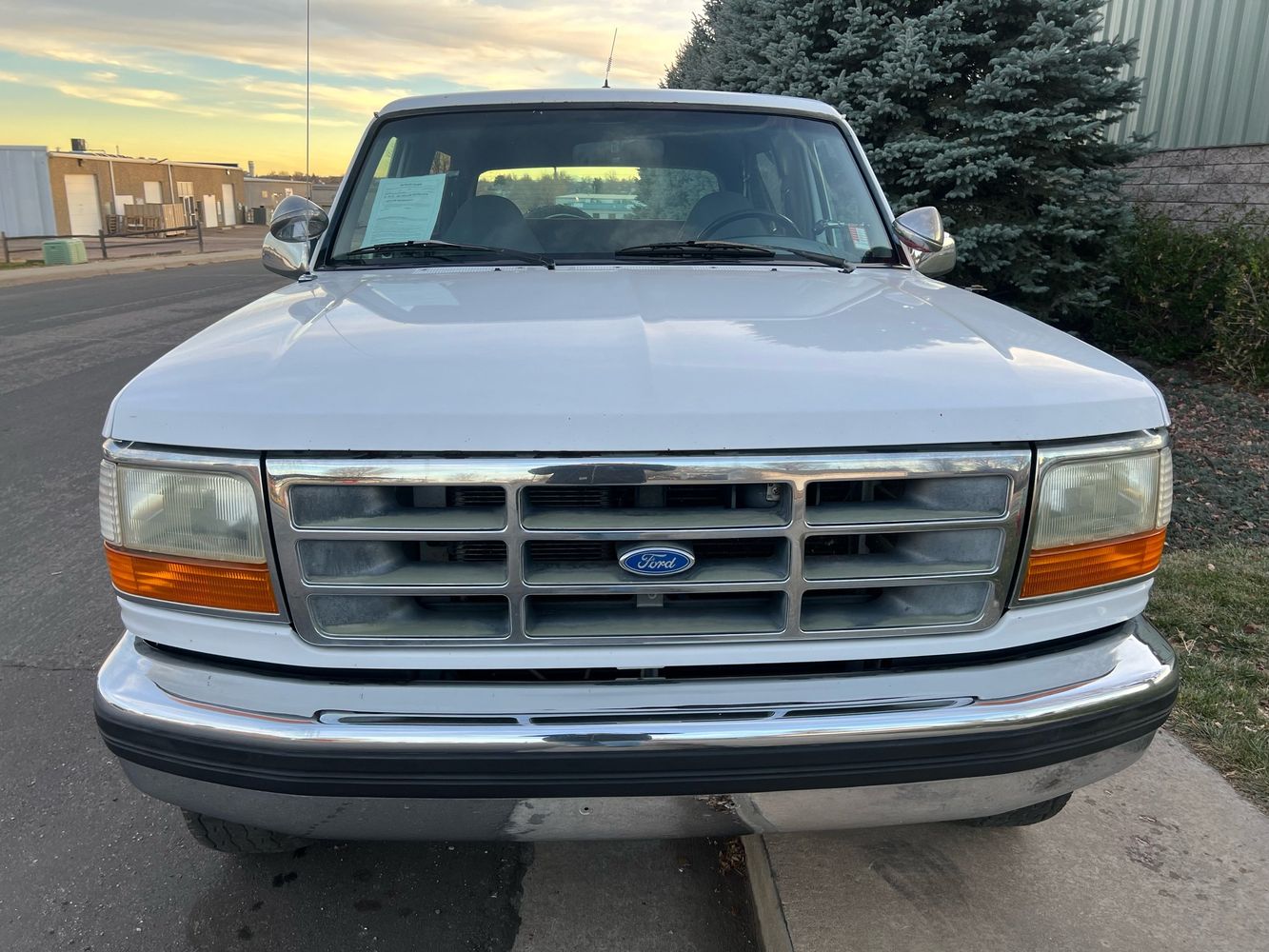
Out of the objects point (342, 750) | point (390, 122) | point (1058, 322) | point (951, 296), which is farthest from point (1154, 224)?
point (342, 750)

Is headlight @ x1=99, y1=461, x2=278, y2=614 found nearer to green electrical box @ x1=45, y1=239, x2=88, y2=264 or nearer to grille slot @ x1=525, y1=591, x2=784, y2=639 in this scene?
grille slot @ x1=525, y1=591, x2=784, y2=639

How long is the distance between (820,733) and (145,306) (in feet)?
48.8

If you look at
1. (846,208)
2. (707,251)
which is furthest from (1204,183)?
(707,251)

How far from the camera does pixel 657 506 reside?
170cm

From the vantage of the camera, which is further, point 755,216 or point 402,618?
point 755,216

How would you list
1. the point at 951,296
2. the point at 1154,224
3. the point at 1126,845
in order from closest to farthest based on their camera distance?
the point at 1126,845 → the point at 951,296 → the point at 1154,224

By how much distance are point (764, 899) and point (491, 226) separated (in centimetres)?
206

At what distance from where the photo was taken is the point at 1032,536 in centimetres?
171

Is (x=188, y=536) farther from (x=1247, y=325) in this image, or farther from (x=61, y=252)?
(x=61, y=252)

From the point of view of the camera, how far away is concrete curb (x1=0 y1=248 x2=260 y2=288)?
1906 cm

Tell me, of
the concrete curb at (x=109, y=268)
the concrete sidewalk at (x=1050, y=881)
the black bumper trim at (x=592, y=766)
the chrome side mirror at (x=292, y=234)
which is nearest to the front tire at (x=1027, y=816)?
the concrete sidewalk at (x=1050, y=881)

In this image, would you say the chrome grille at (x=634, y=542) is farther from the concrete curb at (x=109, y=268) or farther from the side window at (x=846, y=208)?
the concrete curb at (x=109, y=268)

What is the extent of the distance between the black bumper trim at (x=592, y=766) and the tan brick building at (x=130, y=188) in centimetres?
4380

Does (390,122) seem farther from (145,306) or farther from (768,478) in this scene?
(145,306)
